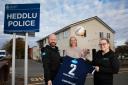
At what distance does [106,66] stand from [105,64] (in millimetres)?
45

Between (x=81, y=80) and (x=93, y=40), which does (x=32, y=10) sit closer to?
(x=81, y=80)

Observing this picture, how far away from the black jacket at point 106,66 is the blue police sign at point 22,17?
221 inches

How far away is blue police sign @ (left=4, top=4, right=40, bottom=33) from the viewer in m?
13.2

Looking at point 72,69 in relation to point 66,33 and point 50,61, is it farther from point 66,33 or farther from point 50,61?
point 66,33

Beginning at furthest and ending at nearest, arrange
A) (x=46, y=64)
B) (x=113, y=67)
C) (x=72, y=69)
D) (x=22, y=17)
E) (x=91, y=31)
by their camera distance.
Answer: (x=91, y=31), (x=22, y=17), (x=46, y=64), (x=72, y=69), (x=113, y=67)

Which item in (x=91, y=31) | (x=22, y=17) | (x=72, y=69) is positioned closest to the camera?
(x=72, y=69)

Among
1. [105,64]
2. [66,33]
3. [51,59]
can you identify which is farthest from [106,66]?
[66,33]

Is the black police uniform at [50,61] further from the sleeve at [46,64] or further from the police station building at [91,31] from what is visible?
the police station building at [91,31]

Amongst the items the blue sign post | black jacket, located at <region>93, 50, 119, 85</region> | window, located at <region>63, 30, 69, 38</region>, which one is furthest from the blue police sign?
window, located at <region>63, 30, 69, 38</region>

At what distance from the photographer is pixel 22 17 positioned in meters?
→ 13.2

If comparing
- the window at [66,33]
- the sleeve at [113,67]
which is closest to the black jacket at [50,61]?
the sleeve at [113,67]

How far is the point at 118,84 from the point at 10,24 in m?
9.04

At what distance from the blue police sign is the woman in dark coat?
18.4ft

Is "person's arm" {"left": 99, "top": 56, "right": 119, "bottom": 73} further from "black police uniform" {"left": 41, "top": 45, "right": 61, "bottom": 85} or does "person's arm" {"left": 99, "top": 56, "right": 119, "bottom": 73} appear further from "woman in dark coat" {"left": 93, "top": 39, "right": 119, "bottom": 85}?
"black police uniform" {"left": 41, "top": 45, "right": 61, "bottom": 85}
